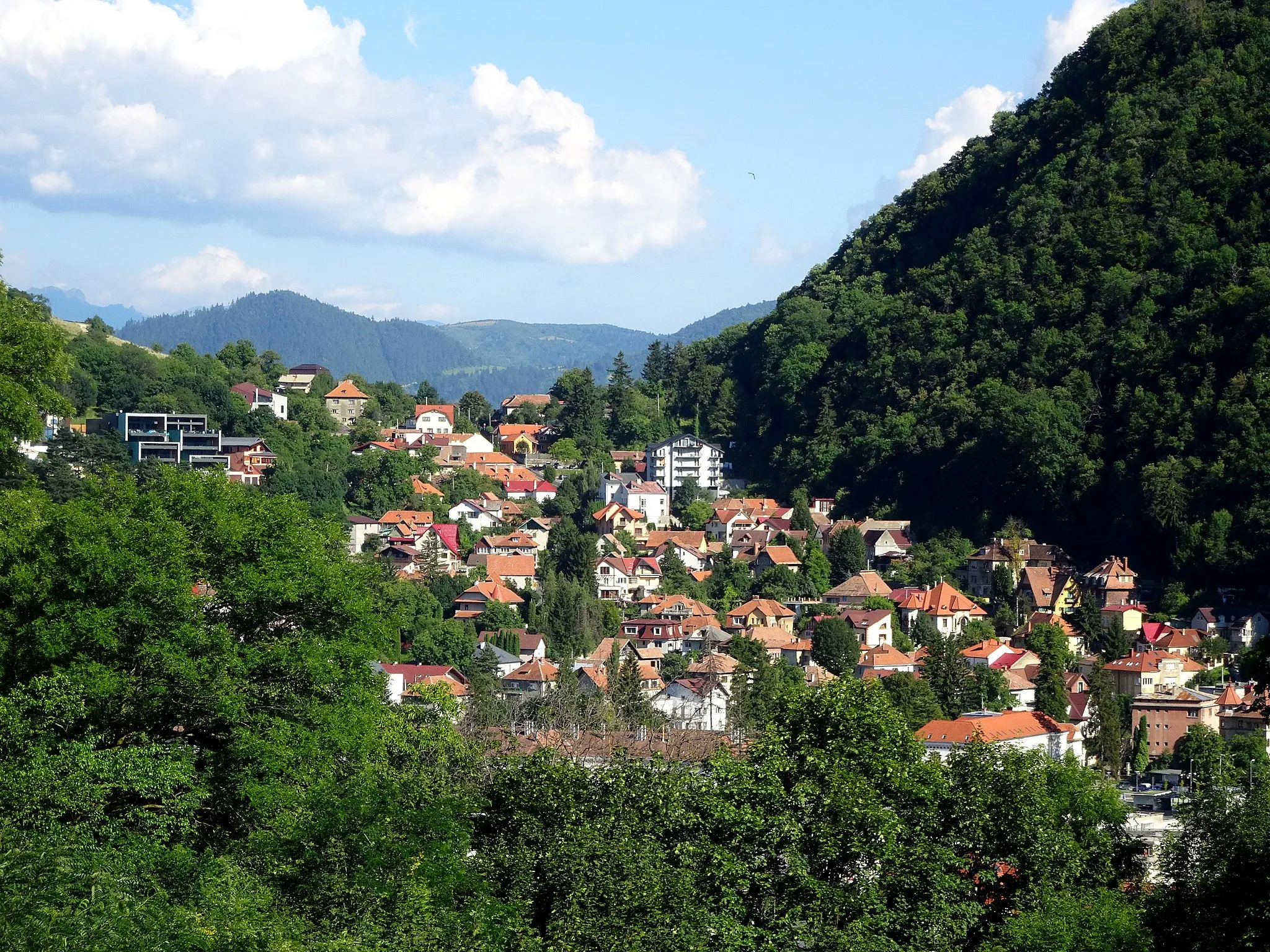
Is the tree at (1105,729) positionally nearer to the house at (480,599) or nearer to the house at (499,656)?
the house at (499,656)

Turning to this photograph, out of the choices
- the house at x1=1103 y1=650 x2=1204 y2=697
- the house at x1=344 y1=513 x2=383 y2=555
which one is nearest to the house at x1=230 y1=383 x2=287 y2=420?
the house at x1=344 y1=513 x2=383 y2=555

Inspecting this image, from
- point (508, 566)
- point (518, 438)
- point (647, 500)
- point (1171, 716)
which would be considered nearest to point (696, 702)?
point (1171, 716)

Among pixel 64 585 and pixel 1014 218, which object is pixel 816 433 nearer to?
pixel 1014 218

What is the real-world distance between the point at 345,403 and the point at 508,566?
33.5 metres

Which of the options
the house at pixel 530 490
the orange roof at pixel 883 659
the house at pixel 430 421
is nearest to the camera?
the orange roof at pixel 883 659

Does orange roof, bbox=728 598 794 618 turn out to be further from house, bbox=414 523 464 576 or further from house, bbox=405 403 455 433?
house, bbox=405 403 455 433

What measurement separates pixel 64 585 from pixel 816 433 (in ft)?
230

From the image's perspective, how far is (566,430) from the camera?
9381 cm

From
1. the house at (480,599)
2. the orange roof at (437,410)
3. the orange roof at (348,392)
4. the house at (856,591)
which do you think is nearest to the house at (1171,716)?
the house at (856,591)

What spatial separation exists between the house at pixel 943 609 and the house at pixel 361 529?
2369 centimetres

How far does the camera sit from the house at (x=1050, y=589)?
64562 millimetres

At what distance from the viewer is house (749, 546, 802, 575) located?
224 feet

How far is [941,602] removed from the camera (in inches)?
2502

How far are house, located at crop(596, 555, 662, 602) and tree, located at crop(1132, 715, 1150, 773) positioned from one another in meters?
22.3
